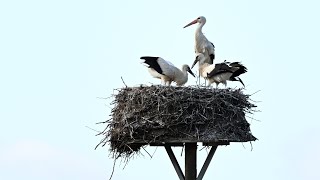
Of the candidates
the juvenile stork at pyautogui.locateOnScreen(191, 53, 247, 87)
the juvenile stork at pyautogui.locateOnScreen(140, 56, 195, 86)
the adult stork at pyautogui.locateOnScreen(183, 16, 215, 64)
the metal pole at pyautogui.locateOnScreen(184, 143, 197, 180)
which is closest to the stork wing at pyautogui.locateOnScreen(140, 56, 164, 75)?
the juvenile stork at pyautogui.locateOnScreen(140, 56, 195, 86)

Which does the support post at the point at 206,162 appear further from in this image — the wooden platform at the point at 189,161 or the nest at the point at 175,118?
the nest at the point at 175,118

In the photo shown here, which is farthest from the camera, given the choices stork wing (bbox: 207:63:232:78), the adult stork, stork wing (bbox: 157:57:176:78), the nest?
the adult stork

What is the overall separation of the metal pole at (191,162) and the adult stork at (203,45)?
7.46ft

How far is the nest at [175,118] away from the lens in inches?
351

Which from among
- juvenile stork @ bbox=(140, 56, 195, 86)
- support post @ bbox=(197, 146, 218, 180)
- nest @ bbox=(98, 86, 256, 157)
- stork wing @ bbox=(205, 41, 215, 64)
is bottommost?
support post @ bbox=(197, 146, 218, 180)

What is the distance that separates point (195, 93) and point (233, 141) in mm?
705

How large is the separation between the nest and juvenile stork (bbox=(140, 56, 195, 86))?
882mm

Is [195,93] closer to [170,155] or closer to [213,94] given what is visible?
[213,94]

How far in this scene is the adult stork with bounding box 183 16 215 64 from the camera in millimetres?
11273

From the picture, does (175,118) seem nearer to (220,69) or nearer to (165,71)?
(165,71)

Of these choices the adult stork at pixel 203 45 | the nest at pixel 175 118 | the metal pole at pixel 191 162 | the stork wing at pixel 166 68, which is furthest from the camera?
the adult stork at pixel 203 45

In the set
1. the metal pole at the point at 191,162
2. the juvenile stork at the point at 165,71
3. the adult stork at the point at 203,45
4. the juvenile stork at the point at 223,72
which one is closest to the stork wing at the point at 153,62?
the juvenile stork at the point at 165,71

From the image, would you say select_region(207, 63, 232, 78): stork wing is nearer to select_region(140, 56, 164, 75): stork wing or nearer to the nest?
select_region(140, 56, 164, 75): stork wing

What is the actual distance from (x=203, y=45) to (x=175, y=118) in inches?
103
